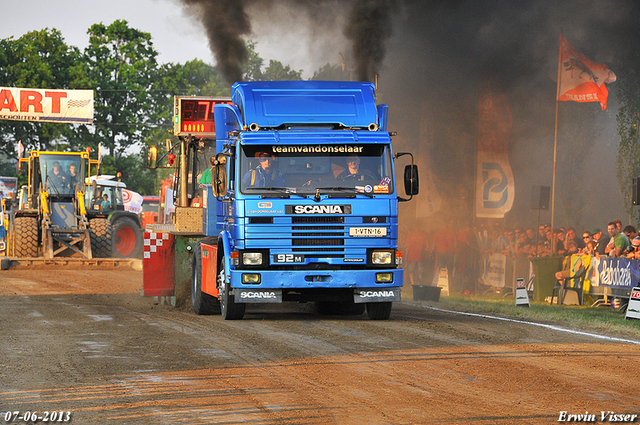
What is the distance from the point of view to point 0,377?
8008 millimetres

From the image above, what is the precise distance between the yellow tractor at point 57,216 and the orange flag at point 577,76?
1523 cm

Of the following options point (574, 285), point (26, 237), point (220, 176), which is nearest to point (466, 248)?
point (574, 285)

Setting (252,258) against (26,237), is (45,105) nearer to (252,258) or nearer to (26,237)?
(26,237)

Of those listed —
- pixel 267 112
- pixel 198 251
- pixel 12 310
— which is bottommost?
pixel 12 310

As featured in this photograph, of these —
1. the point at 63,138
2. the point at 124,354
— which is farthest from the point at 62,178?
the point at 63,138

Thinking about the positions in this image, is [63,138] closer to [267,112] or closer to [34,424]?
[267,112]

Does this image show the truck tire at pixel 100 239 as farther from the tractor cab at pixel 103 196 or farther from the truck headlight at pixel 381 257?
the truck headlight at pixel 381 257

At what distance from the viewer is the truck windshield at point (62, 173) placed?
28.6 metres

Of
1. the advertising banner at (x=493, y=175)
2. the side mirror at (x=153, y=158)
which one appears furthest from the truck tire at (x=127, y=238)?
the side mirror at (x=153, y=158)

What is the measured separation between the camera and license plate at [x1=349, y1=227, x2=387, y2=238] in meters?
11.9

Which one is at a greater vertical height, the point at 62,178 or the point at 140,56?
the point at 140,56

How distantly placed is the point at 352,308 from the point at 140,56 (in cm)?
5305

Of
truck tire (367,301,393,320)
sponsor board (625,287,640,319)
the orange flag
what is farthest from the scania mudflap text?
the orange flag

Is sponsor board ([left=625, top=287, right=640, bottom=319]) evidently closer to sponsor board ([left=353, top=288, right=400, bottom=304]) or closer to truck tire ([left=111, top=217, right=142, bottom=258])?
sponsor board ([left=353, top=288, right=400, bottom=304])
